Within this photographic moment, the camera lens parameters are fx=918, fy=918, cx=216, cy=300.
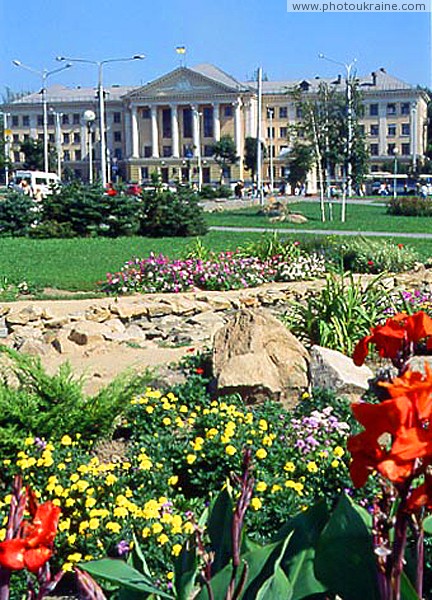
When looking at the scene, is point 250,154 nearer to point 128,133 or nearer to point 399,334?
point 128,133

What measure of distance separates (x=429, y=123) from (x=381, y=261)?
94848 mm

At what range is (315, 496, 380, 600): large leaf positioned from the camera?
1.47 m

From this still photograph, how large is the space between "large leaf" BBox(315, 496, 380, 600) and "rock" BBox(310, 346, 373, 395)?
378cm

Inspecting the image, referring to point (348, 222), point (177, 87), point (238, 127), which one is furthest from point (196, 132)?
point (348, 222)

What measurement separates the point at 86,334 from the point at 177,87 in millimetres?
92837

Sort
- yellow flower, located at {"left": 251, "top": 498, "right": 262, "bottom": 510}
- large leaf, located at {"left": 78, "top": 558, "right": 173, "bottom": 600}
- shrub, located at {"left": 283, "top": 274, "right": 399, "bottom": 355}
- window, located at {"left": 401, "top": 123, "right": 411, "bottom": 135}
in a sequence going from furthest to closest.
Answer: window, located at {"left": 401, "top": 123, "right": 411, "bottom": 135}
shrub, located at {"left": 283, "top": 274, "right": 399, "bottom": 355}
yellow flower, located at {"left": 251, "top": 498, "right": 262, "bottom": 510}
large leaf, located at {"left": 78, "top": 558, "right": 173, "bottom": 600}

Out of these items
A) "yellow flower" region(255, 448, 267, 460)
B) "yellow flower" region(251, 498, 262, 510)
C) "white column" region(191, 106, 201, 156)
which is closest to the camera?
"yellow flower" region(251, 498, 262, 510)

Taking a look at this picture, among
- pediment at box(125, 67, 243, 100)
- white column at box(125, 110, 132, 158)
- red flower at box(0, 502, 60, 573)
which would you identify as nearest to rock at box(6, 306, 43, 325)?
red flower at box(0, 502, 60, 573)

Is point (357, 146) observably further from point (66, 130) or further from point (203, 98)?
point (66, 130)

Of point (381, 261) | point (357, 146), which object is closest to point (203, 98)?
point (357, 146)

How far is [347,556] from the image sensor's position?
147cm

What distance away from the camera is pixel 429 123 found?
10400cm

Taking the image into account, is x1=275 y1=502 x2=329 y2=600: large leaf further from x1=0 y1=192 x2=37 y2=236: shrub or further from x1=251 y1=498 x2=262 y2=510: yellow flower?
x1=0 y1=192 x2=37 y2=236: shrub

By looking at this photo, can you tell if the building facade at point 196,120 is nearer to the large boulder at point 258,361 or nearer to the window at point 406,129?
the window at point 406,129
